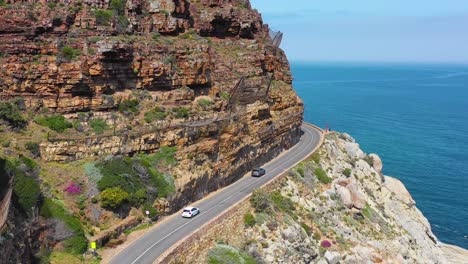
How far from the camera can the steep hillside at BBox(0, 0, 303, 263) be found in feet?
106

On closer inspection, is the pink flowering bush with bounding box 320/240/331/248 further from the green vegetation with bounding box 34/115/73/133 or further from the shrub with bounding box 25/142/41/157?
the shrub with bounding box 25/142/41/157

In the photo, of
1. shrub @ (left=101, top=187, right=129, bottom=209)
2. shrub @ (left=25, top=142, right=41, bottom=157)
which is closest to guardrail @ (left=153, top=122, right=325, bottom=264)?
shrub @ (left=101, top=187, right=129, bottom=209)

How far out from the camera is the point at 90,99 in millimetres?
38031

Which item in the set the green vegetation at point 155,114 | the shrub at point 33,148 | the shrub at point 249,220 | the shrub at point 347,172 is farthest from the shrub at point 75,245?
the shrub at point 347,172

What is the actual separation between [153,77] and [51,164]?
12864 mm

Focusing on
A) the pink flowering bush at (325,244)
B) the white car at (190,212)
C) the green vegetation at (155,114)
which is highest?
the green vegetation at (155,114)

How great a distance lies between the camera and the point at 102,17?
4197 cm

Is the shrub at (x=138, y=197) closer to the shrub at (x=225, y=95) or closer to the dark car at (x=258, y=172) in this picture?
the dark car at (x=258, y=172)

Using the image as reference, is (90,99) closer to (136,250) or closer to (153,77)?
(153,77)

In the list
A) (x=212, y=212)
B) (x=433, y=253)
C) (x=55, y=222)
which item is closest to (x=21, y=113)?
(x=55, y=222)

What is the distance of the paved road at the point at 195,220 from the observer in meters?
29.9

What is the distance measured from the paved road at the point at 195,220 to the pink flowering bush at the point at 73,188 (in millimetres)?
5469

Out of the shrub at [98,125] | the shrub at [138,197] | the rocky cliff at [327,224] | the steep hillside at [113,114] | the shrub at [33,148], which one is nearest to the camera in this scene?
the steep hillside at [113,114]

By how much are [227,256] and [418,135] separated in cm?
8996
